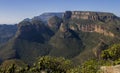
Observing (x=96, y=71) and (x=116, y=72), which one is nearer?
(x=116, y=72)

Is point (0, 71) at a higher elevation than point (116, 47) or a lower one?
lower

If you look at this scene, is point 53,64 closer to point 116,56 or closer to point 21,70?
point 21,70

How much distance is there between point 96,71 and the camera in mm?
63281

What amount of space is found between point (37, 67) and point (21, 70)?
9322mm

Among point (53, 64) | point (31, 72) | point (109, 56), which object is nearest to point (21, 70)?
point (31, 72)

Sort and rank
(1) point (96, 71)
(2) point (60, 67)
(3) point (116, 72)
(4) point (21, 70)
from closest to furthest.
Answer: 1. (3) point (116, 72)
2. (1) point (96, 71)
3. (2) point (60, 67)
4. (4) point (21, 70)

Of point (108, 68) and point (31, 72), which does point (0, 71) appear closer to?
point (31, 72)

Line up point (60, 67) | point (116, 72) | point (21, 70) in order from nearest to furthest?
point (116, 72) < point (60, 67) < point (21, 70)

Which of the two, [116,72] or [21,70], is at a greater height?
[116,72]

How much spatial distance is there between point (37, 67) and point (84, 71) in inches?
991

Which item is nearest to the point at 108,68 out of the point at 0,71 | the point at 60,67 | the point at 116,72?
the point at 116,72

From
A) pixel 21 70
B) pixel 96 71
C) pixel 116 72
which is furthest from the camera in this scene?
pixel 21 70

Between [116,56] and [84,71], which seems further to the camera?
[116,56]

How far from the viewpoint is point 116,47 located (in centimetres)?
9975
